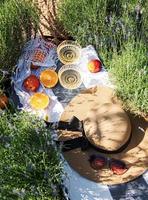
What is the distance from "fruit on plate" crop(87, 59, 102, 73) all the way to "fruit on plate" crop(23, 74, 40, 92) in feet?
1.39

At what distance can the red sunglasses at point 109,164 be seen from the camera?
177 inches

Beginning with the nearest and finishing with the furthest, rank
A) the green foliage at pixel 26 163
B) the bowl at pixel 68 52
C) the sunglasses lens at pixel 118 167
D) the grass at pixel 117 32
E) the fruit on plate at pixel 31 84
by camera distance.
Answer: the green foliage at pixel 26 163, the sunglasses lens at pixel 118 167, the grass at pixel 117 32, the fruit on plate at pixel 31 84, the bowl at pixel 68 52

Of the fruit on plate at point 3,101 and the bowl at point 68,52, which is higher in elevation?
the bowl at point 68,52

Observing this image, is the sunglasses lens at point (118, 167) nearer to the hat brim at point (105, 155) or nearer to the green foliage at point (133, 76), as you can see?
the hat brim at point (105, 155)

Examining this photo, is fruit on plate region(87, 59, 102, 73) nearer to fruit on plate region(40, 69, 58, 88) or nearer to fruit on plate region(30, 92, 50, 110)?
fruit on plate region(40, 69, 58, 88)

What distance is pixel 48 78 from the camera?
193 inches

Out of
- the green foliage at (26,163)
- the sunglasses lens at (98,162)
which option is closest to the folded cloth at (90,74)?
the sunglasses lens at (98,162)

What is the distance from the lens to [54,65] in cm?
499

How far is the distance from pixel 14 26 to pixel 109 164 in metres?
1.28

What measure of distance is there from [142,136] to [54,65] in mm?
918

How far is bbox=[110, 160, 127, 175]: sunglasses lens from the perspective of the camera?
450cm

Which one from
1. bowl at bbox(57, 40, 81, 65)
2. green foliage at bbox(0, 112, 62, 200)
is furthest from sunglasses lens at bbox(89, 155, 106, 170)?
bowl at bbox(57, 40, 81, 65)

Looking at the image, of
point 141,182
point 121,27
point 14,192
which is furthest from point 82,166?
point 121,27

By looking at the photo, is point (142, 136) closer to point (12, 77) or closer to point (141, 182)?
point (141, 182)
